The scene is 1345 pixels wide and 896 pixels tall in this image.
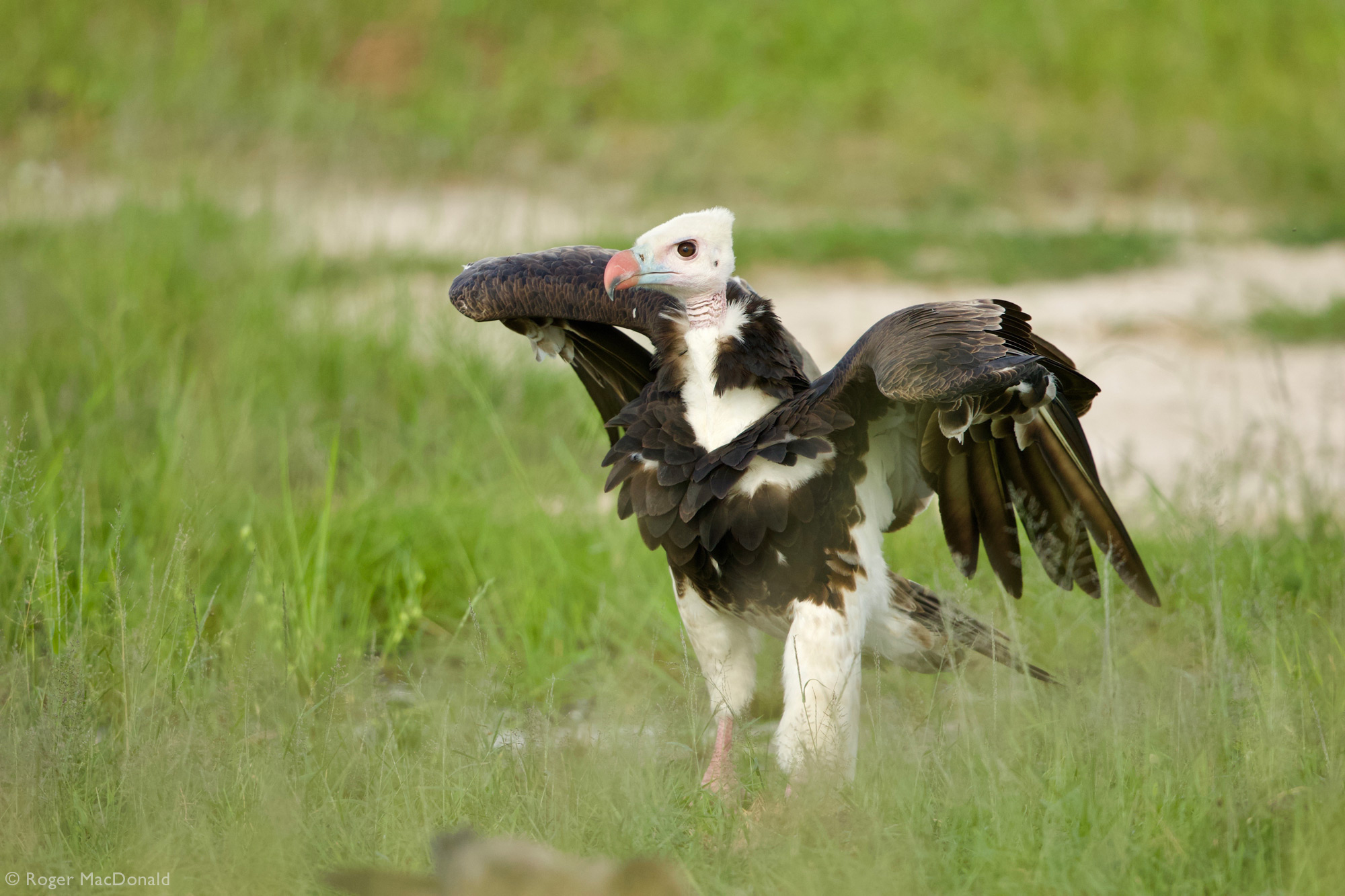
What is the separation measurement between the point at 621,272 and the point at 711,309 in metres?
0.23

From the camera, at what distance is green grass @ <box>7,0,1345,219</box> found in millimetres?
9727

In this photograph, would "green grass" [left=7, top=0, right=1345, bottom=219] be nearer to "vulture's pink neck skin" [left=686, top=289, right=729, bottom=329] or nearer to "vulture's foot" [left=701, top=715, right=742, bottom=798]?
"vulture's pink neck skin" [left=686, top=289, right=729, bottom=329]

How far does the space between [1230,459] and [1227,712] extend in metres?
2.21

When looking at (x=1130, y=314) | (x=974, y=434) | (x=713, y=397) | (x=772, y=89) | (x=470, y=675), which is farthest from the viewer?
(x=772, y=89)

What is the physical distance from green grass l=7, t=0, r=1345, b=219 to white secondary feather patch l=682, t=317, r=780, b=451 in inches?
235

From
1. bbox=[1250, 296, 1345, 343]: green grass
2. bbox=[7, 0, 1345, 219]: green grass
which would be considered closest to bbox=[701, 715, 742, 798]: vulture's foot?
bbox=[1250, 296, 1345, 343]: green grass

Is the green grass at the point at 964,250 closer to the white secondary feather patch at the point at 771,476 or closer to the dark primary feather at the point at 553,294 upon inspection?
the dark primary feather at the point at 553,294

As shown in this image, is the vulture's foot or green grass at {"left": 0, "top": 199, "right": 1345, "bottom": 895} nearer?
green grass at {"left": 0, "top": 199, "right": 1345, "bottom": 895}

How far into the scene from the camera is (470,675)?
3111mm

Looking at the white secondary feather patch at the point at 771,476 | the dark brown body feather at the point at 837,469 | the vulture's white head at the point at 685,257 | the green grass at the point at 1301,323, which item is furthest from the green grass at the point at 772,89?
the white secondary feather patch at the point at 771,476

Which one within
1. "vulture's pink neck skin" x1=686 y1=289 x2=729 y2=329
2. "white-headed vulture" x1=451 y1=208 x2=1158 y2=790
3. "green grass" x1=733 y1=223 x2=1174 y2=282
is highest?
"green grass" x1=733 y1=223 x2=1174 y2=282

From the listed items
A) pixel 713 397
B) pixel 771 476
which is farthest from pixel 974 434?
pixel 713 397

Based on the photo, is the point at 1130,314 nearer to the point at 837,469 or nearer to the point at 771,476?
the point at 837,469

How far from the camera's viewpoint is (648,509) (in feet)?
9.26
